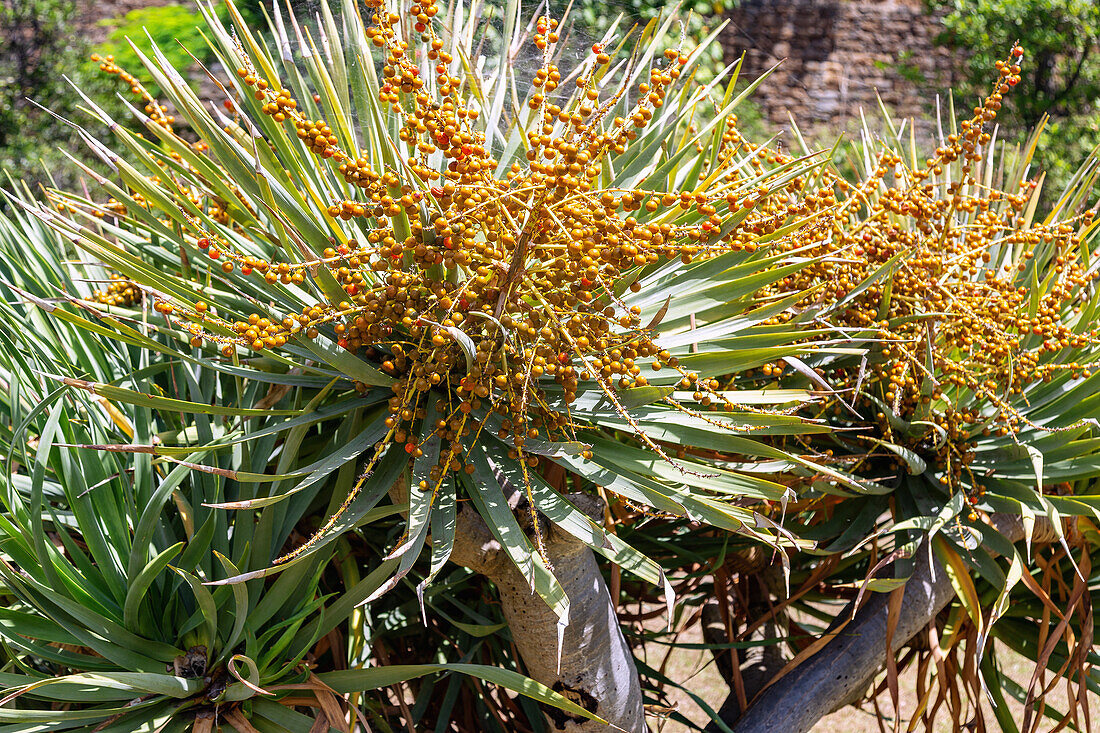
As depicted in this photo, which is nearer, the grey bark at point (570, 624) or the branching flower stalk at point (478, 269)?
the branching flower stalk at point (478, 269)

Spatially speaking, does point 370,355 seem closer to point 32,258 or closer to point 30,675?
point 30,675

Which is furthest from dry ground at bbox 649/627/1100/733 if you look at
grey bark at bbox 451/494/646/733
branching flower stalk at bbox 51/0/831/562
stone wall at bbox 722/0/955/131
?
stone wall at bbox 722/0/955/131

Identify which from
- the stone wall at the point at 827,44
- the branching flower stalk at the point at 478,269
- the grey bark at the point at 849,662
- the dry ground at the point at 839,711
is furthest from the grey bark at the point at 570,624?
the stone wall at the point at 827,44

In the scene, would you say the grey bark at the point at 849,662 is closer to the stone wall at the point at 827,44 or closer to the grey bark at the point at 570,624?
the grey bark at the point at 570,624

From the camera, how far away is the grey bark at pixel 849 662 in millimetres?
1716

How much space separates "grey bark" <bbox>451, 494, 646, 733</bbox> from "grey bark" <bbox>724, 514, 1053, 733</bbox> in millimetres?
350

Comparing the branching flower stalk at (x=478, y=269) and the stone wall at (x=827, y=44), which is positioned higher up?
the branching flower stalk at (x=478, y=269)

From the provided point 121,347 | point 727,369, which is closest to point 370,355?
point 727,369

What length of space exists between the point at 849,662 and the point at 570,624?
658mm

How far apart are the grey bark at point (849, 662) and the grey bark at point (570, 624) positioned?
1.15ft

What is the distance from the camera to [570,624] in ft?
4.71

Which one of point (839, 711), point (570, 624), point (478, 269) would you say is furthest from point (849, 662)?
point (839, 711)

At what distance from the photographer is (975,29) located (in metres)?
6.26

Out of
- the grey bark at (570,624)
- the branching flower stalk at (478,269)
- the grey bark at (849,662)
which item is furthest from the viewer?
the grey bark at (849,662)
